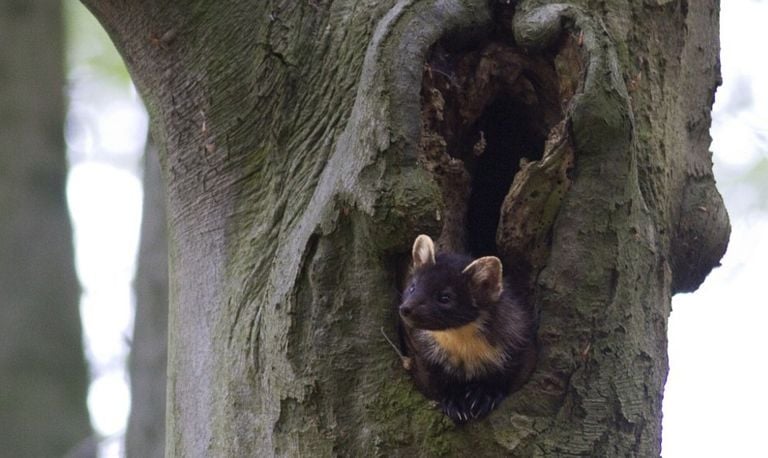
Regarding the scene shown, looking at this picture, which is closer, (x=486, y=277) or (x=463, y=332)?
(x=486, y=277)

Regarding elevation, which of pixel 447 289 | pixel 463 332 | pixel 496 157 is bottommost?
pixel 463 332

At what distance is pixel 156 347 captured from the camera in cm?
624

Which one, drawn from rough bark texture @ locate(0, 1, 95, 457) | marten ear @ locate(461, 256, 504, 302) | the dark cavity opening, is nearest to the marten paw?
marten ear @ locate(461, 256, 504, 302)

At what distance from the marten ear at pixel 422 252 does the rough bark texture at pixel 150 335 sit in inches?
98.4

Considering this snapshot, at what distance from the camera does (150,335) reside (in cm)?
625

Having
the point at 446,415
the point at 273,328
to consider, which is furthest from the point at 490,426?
the point at 273,328

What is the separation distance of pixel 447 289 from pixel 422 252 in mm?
738

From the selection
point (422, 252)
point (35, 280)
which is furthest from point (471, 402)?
point (35, 280)

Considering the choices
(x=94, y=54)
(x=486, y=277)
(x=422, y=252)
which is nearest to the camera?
(x=422, y=252)

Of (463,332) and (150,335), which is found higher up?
(150,335)

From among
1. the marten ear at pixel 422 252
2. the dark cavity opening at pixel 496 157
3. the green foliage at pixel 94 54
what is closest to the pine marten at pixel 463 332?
the marten ear at pixel 422 252

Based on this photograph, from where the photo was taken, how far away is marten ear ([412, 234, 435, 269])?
3695mm

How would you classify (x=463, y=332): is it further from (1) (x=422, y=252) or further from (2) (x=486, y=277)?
(1) (x=422, y=252)

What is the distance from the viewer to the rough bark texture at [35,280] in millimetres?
7258
